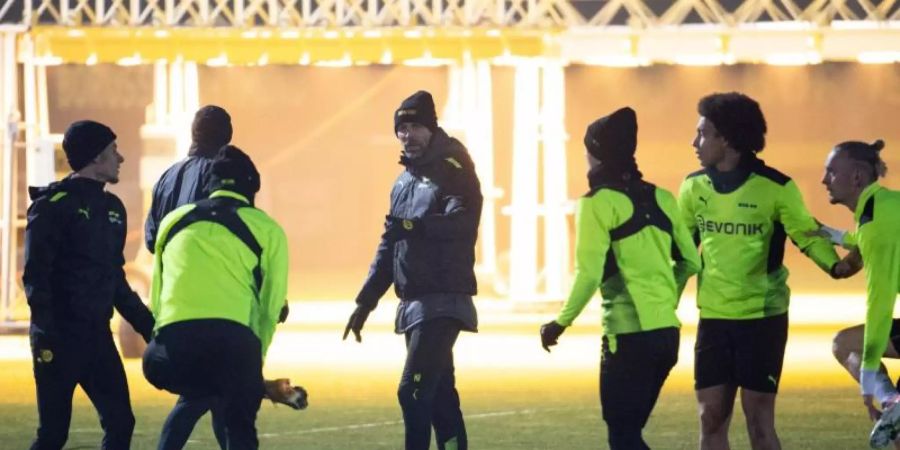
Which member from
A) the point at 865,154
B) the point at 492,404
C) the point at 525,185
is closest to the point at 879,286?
the point at 865,154

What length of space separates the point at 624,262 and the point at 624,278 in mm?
70

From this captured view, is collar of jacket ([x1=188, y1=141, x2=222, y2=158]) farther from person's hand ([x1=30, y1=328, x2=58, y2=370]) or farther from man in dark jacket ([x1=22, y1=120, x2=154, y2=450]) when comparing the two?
person's hand ([x1=30, y1=328, x2=58, y2=370])

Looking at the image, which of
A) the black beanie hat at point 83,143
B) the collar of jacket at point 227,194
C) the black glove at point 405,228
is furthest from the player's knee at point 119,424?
the black glove at point 405,228

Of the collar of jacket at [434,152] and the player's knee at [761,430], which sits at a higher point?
the collar of jacket at [434,152]

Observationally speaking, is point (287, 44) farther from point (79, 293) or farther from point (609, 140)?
point (609, 140)

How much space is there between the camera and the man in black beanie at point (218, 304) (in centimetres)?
833

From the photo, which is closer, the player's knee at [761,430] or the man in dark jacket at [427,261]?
the player's knee at [761,430]

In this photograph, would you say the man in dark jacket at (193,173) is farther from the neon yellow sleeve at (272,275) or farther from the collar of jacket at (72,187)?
the neon yellow sleeve at (272,275)

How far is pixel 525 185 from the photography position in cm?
3152

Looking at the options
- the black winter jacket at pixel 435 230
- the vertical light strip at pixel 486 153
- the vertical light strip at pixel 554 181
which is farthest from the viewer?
the vertical light strip at pixel 486 153

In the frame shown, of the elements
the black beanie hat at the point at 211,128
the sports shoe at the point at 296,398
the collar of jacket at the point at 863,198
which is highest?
the black beanie hat at the point at 211,128

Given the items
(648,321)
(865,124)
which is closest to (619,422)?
(648,321)

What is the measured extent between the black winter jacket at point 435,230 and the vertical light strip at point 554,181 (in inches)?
821

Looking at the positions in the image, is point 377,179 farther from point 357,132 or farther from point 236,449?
point 236,449
